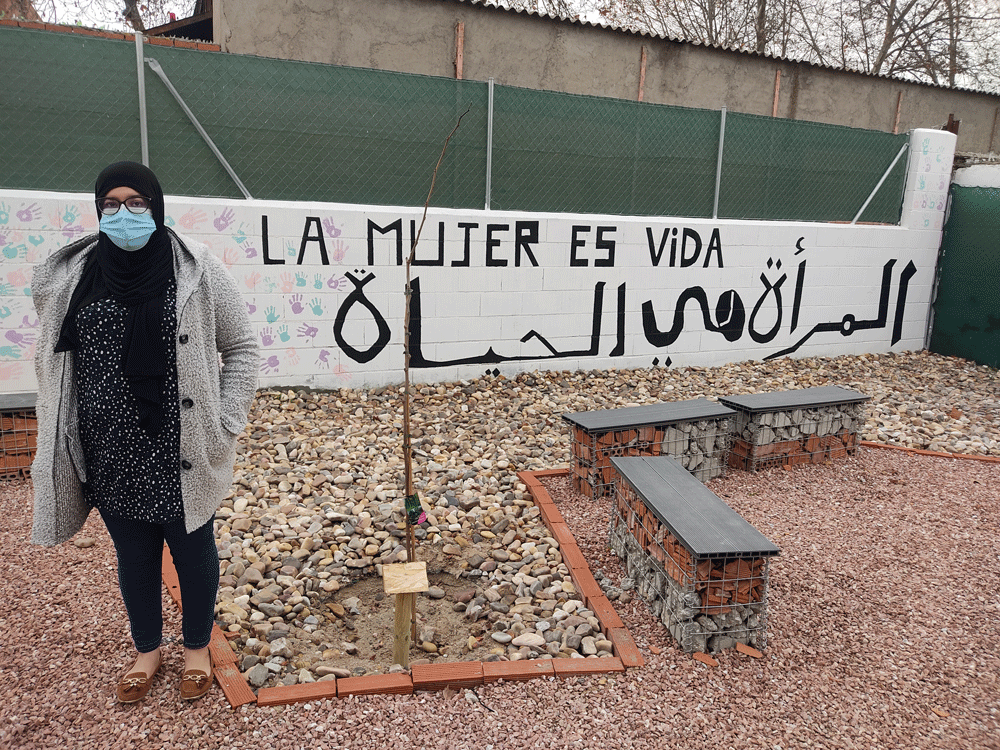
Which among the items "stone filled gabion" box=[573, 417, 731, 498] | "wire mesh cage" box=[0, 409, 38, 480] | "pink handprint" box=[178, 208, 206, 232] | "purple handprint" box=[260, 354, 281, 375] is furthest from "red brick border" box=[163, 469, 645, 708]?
"pink handprint" box=[178, 208, 206, 232]

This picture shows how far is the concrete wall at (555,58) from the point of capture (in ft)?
27.5

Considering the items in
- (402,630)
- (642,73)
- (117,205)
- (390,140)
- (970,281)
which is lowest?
(402,630)

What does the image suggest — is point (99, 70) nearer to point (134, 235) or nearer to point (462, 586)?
point (134, 235)

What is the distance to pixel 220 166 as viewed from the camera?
5.27 m

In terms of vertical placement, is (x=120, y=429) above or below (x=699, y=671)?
above

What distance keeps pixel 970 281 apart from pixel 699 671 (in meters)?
7.33

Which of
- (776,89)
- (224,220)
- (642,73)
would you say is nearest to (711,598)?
(224,220)

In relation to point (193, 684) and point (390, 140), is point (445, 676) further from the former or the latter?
point (390, 140)

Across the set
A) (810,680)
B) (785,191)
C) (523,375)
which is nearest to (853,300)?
(785,191)

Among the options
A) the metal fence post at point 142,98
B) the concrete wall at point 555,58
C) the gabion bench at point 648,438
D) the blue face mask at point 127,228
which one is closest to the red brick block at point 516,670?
the gabion bench at point 648,438

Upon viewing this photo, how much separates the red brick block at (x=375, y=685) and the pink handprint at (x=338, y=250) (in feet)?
12.4

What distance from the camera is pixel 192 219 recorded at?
5.16 metres

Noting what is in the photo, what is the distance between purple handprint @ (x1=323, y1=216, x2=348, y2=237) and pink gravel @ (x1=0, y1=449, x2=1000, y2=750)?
2.81 m

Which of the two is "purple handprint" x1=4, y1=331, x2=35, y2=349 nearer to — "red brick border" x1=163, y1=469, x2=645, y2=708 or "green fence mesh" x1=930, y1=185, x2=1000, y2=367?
"red brick border" x1=163, y1=469, x2=645, y2=708
